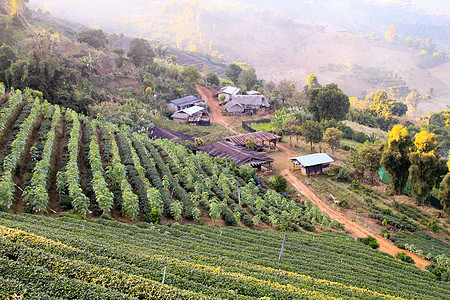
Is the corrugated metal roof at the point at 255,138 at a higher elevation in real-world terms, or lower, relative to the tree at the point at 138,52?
lower

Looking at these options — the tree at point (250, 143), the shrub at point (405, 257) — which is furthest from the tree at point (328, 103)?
the shrub at point (405, 257)

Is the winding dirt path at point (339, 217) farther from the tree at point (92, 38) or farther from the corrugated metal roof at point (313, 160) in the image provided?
the tree at point (92, 38)

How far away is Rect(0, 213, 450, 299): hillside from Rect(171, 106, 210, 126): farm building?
41.7 meters

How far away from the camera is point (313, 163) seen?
40781 mm

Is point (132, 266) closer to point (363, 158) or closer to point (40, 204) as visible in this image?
point (40, 204)

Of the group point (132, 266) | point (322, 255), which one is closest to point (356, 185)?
point (322, 255)

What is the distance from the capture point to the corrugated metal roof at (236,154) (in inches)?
1640

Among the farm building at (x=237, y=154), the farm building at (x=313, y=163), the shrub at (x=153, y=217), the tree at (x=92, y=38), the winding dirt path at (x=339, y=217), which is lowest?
the winding dirt path at (x=339, y=217)

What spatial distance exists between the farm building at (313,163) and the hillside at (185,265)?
60.4 feet

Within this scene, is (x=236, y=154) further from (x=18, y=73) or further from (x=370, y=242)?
(x=18, y=73)

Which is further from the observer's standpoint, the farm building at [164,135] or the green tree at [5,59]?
the farm building at [164,135]

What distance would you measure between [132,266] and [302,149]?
1702 inches

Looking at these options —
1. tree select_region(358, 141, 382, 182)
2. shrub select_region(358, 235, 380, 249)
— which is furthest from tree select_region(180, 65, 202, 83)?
shrub select_region(358, 235, 380, 249)

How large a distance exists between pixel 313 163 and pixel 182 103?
36563mm
